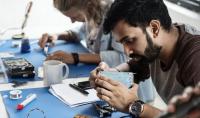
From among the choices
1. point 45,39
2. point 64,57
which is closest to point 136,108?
point 64,57

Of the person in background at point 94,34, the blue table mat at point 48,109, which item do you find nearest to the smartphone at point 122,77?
the blue table mat at point 48,109

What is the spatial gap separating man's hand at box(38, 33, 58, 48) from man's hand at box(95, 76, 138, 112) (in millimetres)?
987

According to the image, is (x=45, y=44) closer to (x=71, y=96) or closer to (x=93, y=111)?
(x=71, y=96)

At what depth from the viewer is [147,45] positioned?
1.15m

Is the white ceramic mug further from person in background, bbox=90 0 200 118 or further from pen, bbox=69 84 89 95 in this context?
person in background, bbox=90 0 200 118

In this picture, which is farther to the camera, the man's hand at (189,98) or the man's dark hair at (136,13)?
the man's dark hair at (136,13)

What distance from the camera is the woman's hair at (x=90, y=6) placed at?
1698mm

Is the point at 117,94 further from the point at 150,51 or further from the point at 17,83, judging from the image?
the point at 17,83

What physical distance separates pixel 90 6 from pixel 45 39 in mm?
458

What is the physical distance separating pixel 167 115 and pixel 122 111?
2.73 ft

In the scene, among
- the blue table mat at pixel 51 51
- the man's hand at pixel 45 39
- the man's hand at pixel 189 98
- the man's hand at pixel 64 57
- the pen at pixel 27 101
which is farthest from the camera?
the man's hand at pixel 45 39

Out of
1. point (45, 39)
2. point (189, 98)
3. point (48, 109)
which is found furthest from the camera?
point (45, 39)

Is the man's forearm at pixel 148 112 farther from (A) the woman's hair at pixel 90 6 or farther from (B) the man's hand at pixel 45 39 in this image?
(B) the man's hand at pixel 45 39

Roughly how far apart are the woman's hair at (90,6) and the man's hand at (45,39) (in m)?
0.34
